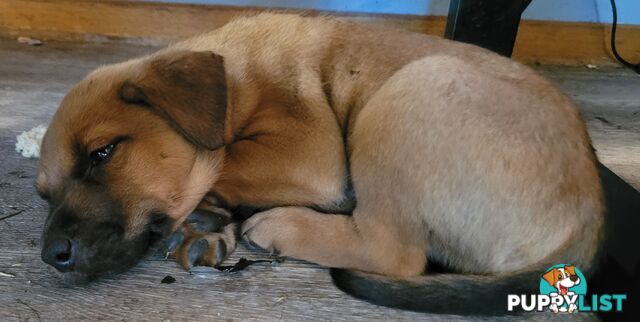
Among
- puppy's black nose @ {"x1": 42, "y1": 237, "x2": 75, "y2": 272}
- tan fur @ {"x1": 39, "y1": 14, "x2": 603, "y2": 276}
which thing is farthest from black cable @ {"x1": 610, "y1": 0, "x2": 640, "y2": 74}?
puppy's black nose @ {"x1": 42, "y1": 237, "x2": 75, "y2": 272}

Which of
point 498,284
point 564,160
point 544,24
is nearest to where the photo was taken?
point 498,284

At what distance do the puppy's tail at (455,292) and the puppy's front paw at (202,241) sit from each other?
0.53 meters

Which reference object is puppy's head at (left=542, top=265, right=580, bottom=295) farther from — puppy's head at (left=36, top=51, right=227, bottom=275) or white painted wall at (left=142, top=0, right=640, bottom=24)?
white painted wall at (left=142, top=0, right=640, bottom=24)

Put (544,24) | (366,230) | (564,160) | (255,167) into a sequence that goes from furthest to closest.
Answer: (544,24) < (255,167) < (366,230) < (564,160)

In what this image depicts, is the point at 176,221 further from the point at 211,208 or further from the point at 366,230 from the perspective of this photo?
the point at 366,230

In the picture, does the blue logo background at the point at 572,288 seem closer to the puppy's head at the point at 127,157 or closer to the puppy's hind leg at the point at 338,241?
the puppy's hind leg at the point at 338,241

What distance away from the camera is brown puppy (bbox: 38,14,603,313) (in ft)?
5.52

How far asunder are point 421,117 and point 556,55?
3181 mm

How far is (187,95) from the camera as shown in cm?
181

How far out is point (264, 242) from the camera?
1.91 meters

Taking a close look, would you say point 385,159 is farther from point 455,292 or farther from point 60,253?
point 60,253

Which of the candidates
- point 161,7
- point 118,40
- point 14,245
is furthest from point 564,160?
point 118,40

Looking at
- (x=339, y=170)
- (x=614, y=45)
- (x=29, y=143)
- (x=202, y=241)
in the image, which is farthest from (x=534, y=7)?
(x=29, y=143)

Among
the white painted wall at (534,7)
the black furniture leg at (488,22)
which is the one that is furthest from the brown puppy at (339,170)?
the white painted wall at (534,7)
